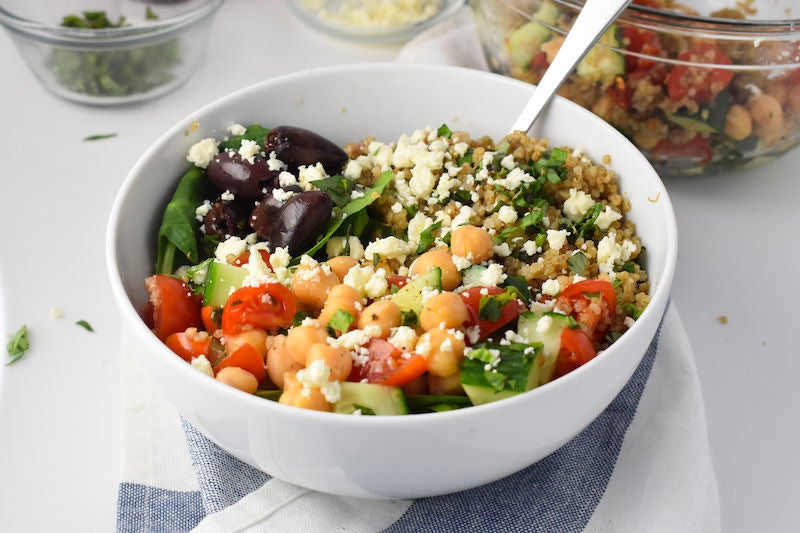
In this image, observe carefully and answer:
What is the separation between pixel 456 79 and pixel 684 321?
82 centimetres

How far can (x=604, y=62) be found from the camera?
2279 millimetres

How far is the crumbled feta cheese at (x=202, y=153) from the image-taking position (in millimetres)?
1920

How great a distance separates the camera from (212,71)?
3.04 m

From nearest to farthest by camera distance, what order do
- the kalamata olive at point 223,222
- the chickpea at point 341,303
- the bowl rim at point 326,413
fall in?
the bowl rim at point 326,413
the chickpea at point 341,303
the kalamata olive at point 223,222

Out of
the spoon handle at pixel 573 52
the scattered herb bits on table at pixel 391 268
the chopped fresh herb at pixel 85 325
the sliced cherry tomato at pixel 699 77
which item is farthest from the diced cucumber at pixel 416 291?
the sliced cherry tomato at pixel 699 77

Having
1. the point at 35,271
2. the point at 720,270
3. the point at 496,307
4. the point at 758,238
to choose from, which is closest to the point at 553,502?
the point at 496,307

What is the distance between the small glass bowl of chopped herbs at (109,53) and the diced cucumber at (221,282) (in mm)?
1391

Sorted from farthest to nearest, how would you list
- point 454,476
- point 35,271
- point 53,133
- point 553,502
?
point 53,133, point 35,271, point 553,502, point 454,476

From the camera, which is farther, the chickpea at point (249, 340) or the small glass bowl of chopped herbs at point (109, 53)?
the small glass bowl of chopped herbs at point (109, 53)

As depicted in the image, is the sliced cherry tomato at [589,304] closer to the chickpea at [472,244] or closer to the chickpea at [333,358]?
the chickpea at [472,244]

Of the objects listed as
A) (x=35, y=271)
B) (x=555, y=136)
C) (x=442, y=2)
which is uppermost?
(x=555, y=136)

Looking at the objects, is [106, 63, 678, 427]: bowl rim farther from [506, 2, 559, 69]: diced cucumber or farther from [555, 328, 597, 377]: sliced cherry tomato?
[506, 2, 559, 69]: diced cucumber

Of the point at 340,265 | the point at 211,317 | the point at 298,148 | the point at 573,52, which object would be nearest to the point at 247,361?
the point at 211,317

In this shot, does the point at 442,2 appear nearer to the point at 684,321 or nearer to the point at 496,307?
the point at 684,321
